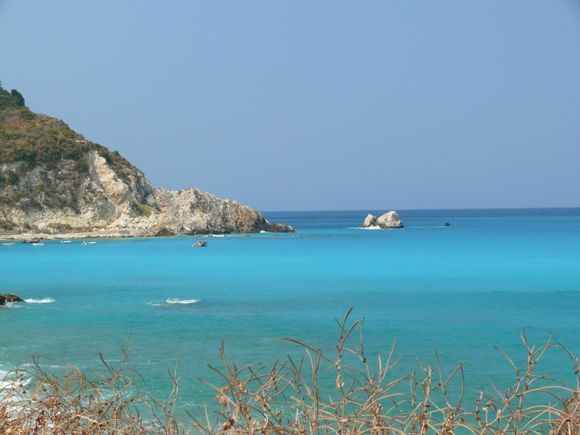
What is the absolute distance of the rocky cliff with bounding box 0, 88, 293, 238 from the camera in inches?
3012

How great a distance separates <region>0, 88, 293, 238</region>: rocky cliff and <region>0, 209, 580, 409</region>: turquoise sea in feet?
78.8

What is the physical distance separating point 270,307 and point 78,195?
5592cm

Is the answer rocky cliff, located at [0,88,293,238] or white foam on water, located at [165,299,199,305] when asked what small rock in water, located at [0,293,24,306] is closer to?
white foam on water, located at [165,299,199,305]

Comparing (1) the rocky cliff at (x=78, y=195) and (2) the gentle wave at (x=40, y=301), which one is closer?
(2) the gentle wave at (x=40, y=301)

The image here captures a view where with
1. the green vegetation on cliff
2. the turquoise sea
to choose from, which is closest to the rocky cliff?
the green vegetation on cliff

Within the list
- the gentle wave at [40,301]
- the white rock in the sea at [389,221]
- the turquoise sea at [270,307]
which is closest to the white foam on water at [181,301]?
the turquoise sea at [270,307]

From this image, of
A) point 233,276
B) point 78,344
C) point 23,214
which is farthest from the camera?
point 23,214

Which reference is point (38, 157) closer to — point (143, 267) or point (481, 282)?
point (143, 267)

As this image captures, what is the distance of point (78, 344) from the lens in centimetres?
1831

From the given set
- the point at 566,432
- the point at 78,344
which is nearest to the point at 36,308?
the point at 78,344

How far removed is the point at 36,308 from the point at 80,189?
180ft

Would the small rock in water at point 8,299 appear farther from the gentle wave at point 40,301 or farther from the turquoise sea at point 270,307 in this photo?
the turquoise sea at point 270,307

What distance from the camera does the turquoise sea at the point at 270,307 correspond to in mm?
16938

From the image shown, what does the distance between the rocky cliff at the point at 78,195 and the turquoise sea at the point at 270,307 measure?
2401 cm
